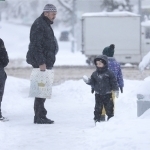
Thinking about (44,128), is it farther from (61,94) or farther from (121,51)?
(121,51)

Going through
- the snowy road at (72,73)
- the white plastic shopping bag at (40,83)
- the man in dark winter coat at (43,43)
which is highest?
the man in dark winter coat at (43,43)

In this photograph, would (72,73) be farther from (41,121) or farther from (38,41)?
(38,41)

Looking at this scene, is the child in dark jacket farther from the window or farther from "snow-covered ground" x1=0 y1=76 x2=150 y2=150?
the window

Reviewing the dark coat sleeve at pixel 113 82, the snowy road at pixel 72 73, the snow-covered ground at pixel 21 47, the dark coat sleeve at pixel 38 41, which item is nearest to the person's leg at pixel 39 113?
the dark coat sleeve at pixel 38 41

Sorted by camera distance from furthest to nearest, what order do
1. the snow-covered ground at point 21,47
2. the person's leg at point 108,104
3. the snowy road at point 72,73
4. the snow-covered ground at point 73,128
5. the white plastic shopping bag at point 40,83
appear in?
the snow-covered ground at point 21,47, the snowy road at point 72,73, the white plastic shopping bag at point 40,83, the person's leg at point 108,104, the snow-covered ground at point 73,128

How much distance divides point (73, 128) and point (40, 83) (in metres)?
1.02

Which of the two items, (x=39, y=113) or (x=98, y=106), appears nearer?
(x=98, y=106)

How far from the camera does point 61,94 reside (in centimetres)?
1850

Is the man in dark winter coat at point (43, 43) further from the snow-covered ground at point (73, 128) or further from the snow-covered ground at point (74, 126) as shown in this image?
the snow-covered ground at point (74, 126)

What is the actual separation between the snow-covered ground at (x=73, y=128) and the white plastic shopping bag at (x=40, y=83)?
55 centimetres

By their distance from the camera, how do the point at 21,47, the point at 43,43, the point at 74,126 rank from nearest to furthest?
the point at 74,126, the point at 43,43, the point at 21,47

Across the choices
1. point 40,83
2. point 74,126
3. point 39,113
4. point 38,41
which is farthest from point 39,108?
point 38,41

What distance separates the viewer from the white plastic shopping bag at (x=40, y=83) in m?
11.9

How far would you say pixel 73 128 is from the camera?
11.5 meters
